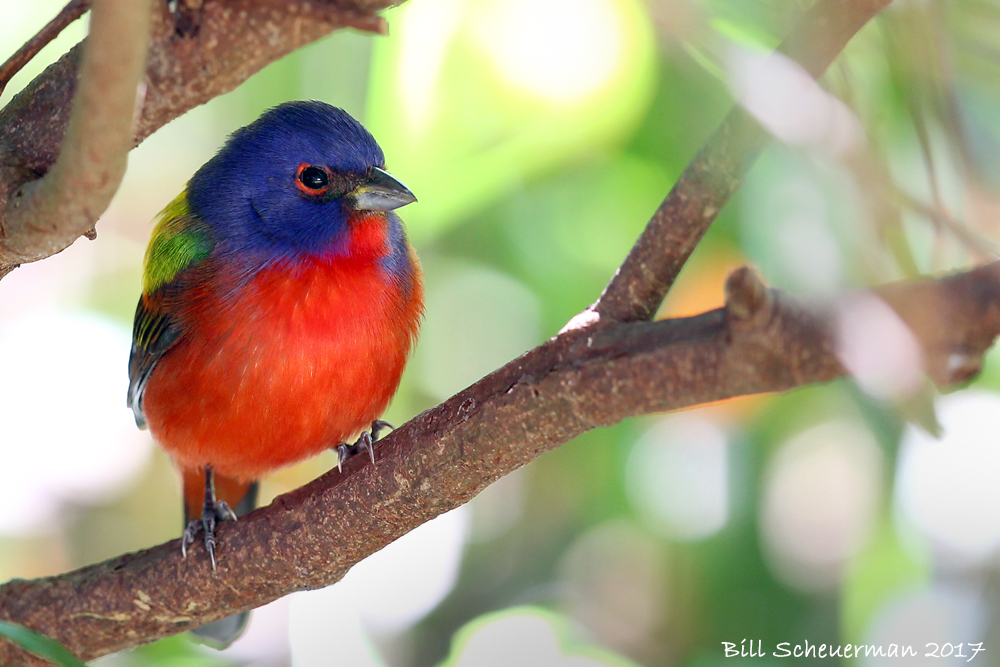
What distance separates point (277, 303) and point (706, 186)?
1.55 m

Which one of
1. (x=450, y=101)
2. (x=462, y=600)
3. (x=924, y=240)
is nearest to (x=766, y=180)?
(x=924, y=240)

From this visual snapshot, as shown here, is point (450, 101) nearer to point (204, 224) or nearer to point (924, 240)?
point (204, 224)

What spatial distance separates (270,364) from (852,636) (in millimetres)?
2165

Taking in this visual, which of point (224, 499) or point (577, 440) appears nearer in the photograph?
point (224, 499)

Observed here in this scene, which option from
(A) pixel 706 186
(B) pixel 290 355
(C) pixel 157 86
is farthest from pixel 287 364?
(A) pixel 706 186

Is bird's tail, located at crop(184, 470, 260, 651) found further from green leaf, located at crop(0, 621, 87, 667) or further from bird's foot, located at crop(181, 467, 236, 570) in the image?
green leaf, located at crop(0, 621, 87, 667)

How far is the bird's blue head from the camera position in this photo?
3.10m

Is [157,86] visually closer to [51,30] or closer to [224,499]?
[51,30]

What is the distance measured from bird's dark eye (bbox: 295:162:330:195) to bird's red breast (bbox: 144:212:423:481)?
0.17 meters

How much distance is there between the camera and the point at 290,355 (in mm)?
2850

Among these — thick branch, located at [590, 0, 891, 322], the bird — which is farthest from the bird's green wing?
thick branch, located at [590, 0, 891, 322]

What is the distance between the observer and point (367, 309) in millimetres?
2969

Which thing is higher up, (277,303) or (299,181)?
(299,181)

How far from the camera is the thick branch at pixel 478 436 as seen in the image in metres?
1.47
